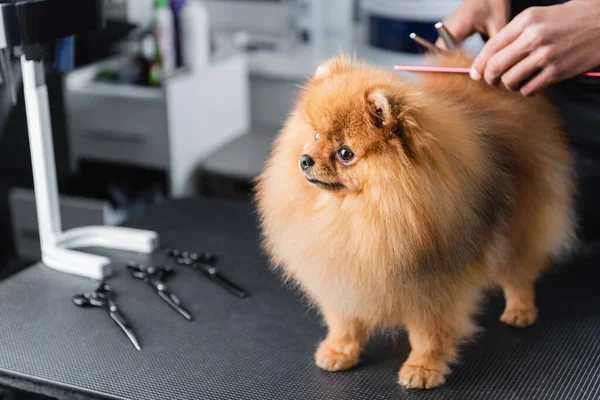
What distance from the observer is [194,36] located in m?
2.32

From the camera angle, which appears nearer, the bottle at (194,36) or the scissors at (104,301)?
the scissors at (104,301)

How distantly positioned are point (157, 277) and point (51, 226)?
25 centimetres

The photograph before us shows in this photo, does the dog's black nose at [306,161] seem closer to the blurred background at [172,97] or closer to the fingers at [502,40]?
the fingers at [502,40]

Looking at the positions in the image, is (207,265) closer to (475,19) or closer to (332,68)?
(332,68)

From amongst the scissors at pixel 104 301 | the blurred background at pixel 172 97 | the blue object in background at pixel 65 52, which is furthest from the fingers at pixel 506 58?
Result: the blurred background at pixel 172 97

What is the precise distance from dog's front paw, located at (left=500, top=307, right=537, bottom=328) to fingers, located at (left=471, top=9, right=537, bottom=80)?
40 cm

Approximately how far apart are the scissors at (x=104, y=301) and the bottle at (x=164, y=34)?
112cm

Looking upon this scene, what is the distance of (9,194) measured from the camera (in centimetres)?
215

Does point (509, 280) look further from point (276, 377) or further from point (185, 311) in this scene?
point (185, 311)

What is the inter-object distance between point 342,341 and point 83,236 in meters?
0.66

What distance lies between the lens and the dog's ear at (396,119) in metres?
0.92

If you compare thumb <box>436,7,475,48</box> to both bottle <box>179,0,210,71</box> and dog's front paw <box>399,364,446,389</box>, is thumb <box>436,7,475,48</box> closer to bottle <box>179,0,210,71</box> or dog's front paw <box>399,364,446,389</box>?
dog's front paw <box>399,364,446,389</box>

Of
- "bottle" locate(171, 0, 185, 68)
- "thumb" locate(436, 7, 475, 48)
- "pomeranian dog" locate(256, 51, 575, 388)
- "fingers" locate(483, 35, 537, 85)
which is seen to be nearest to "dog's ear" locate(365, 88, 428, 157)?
"pomeranian dog" locate(256, 51, 575, 388)

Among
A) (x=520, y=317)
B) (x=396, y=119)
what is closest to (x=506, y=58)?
(x=396, y=119)
